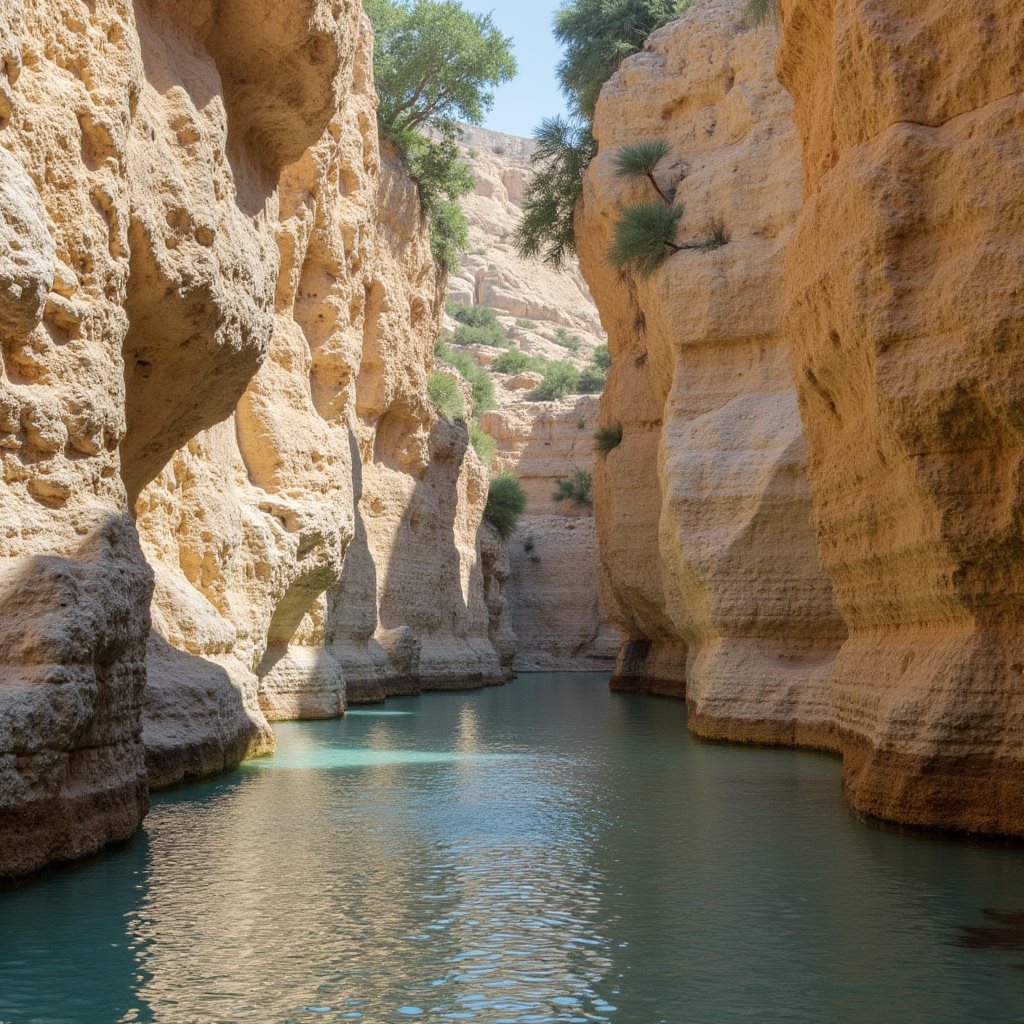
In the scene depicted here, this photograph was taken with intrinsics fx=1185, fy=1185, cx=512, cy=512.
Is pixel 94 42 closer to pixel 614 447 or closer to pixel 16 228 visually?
pixel 16 228

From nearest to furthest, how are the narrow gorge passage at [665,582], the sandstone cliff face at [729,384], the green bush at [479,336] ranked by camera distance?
the narrow gorge passage at [665,582] → the sandstone cliff face at [729,384] → the green bush at [479,336]

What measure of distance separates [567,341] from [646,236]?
2594 inches

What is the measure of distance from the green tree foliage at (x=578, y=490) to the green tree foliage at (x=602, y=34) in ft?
78.7

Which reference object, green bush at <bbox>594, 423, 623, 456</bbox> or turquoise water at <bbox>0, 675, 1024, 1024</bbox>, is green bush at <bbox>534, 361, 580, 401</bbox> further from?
turquoise water at <bbox>0, 675, 1024, 1024</bbox>

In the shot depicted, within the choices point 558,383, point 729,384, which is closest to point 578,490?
point 558,383

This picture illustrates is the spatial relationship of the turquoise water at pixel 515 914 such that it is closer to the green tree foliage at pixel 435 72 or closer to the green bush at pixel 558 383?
the green tree foliage at pixel 435 72

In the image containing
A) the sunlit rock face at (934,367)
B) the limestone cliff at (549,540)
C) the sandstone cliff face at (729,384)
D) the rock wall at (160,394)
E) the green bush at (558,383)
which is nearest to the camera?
the rock wall at (160,394)

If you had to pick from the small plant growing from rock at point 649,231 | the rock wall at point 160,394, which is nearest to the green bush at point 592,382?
the rock wall at point 160,394

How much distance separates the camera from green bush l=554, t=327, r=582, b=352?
81.7 m

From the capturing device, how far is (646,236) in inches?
666

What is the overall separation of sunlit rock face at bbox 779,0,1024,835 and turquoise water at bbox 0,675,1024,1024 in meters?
0.69

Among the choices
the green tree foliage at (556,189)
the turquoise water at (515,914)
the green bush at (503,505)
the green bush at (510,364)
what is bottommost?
the turquoise water at (515,914)

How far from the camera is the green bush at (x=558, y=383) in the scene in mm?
58656

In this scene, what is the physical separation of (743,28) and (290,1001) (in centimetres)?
1739
